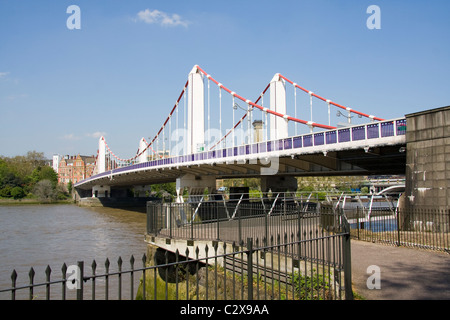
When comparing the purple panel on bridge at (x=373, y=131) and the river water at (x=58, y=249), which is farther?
the purple panel on bridge at (x=373, y=131)

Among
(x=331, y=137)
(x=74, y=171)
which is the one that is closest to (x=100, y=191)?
(x=74, y=171)

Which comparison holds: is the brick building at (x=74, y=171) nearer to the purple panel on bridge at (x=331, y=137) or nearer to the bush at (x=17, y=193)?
the bush at (x=17, y=193)

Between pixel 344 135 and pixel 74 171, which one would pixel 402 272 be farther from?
pixel 74 171

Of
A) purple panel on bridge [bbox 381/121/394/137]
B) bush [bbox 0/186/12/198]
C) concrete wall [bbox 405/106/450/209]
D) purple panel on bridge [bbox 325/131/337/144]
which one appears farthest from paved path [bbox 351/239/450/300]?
bush [bbox 0/186/12/198]

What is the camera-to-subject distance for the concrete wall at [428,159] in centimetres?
1297

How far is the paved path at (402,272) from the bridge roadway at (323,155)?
756cm

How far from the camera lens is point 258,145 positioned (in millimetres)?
25969

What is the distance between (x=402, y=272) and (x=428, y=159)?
24.7 ft

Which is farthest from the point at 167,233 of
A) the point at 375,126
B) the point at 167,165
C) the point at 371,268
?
the point at 167,165

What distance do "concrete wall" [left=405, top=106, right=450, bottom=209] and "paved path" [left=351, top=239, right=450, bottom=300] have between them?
13.8 ft

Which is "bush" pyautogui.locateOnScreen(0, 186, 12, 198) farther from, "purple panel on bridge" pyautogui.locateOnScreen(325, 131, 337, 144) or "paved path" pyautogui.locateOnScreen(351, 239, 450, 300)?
"paved path" pyautogui.locateOnScreen(351, 239, 450, 300)

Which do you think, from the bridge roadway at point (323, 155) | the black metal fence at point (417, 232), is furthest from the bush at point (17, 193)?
the black metal fence at point (417, 232)
